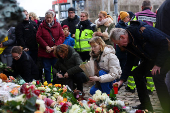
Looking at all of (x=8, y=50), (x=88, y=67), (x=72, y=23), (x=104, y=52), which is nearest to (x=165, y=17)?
(x=104, y=52)

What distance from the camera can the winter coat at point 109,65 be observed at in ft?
13.1

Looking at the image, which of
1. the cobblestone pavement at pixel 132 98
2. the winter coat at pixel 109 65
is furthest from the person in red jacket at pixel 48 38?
the winter coat at pixel 109 65

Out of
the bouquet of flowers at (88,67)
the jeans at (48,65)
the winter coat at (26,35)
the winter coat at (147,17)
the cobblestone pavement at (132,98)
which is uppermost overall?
the winter coat at (147,17)

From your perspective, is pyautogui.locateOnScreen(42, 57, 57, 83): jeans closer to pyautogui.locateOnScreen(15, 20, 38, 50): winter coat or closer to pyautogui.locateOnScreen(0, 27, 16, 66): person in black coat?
pyautogui.locateOnScreen(15, 20, 38, 50): winter coat

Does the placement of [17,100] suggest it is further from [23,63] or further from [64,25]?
[64,25]

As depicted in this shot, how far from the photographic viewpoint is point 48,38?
588 cm

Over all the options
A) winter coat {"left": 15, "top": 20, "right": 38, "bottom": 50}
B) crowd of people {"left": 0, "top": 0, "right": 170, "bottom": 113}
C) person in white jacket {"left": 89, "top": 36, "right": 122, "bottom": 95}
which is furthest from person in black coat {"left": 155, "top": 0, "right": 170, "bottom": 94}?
winter coat {"left": 15, "top": 20, "right": 38, "bottom": 50}

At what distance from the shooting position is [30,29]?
20.3ft

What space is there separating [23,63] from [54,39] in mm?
1157

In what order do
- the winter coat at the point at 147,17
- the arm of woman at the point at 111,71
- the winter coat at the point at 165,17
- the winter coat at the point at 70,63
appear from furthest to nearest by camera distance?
the winter coat at the point at 147,17, the winter coat at the point at 70,63, the arm of woman at the point at 111,71, the winter coat at the point at 165,17

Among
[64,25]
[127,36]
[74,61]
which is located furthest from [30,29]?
[127,36]

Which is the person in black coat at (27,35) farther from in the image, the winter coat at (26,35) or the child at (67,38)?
the child at (67,38)

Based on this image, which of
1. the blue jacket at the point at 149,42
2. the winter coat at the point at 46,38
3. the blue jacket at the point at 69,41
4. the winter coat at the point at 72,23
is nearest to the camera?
the blue jacket at the point at 149,42

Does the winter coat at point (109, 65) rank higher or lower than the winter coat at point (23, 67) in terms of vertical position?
higher
